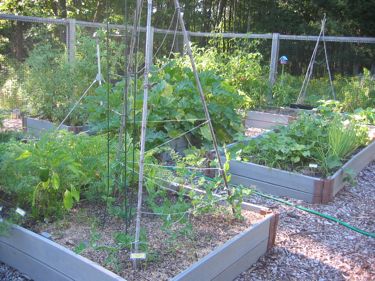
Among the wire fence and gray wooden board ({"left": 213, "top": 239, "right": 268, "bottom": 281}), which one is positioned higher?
the wire fence

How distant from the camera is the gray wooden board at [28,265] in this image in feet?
8.38

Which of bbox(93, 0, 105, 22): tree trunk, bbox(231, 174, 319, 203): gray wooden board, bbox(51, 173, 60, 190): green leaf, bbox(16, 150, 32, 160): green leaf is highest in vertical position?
bbox(93, 0, 105, 22): tree trunk

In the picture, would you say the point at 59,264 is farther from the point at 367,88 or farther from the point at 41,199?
the point at 367,88

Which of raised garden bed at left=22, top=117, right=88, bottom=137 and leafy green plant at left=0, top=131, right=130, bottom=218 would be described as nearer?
leafy green plant at left=0, top=131, right=130, bottom=218

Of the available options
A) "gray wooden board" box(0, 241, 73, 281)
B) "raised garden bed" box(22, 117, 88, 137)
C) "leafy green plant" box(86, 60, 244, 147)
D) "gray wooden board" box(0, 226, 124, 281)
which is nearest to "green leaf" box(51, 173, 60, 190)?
"gray wooden board" box(0, 226, 124, 281)

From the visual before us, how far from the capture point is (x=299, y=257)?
315 centimetres

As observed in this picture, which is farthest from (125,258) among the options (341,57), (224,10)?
(224,10)

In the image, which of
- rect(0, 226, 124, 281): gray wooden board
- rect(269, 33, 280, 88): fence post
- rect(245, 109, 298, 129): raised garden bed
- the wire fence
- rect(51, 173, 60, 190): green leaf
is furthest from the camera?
rect(269, 33, 280, 88): fence post

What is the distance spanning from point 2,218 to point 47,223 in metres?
0.30

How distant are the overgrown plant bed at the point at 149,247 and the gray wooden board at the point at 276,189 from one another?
1022 millimetres

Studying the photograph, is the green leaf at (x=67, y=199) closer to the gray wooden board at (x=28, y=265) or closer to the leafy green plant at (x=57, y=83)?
the gray wooden board at (x=28, y=265)

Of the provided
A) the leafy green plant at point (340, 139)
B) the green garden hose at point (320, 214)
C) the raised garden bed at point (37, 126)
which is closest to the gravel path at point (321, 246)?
the green garden hose at point (320, 214)

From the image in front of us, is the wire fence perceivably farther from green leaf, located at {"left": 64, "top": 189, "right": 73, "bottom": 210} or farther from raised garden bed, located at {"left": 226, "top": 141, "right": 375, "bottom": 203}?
green leaf, located at {"left": 64, "top": 189, "right": 73, "bottom": 210}

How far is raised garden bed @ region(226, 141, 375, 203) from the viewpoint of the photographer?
4086mm
